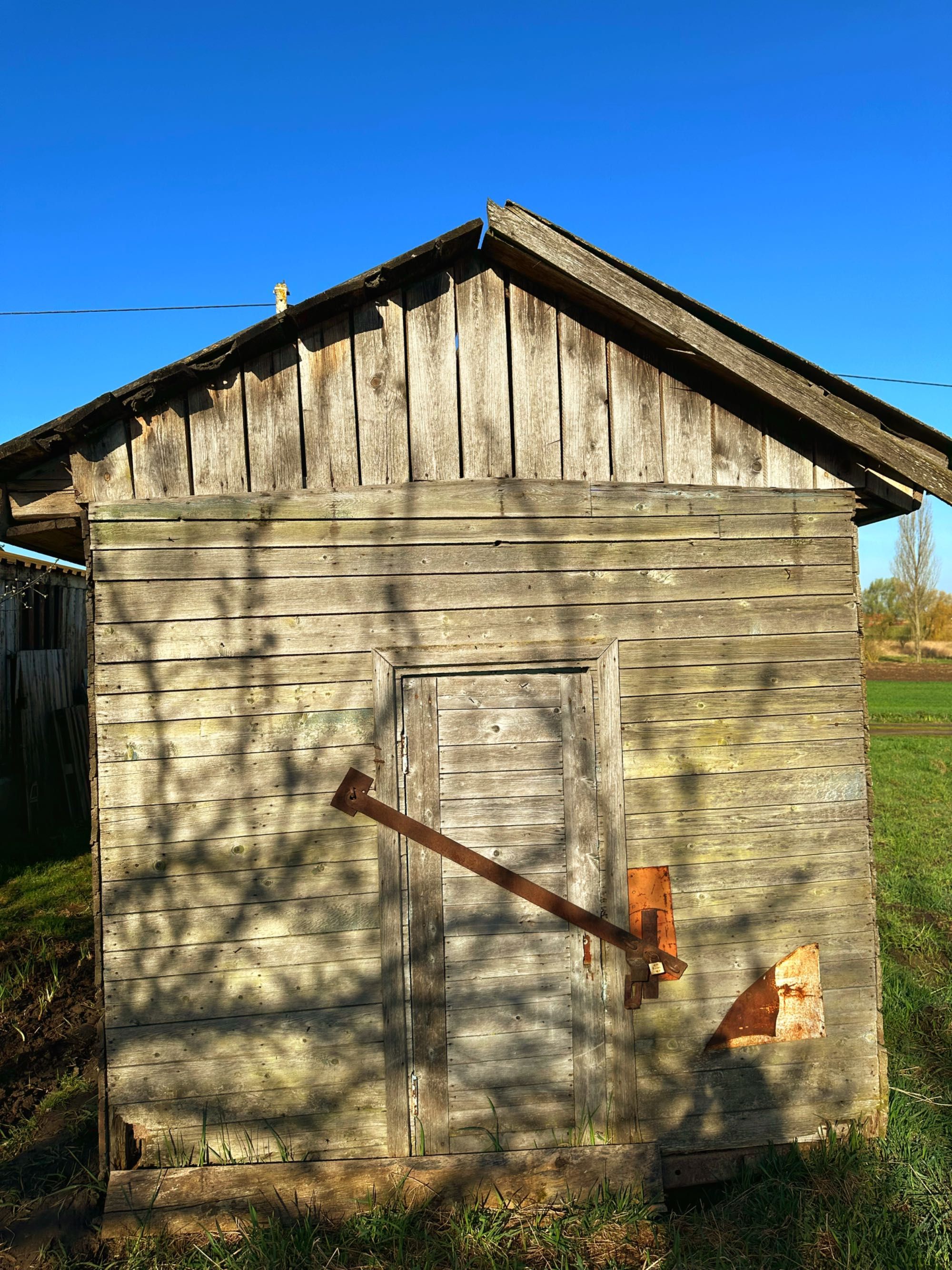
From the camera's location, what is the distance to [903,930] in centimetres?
728

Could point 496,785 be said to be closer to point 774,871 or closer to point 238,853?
point 238,853

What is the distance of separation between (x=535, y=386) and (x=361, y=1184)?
157 inches

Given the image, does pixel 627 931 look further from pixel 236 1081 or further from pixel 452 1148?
pixel 236 1081

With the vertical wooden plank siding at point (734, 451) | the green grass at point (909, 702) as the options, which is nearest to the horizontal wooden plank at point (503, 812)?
the vertical wooden plank siding at point (734, 451)

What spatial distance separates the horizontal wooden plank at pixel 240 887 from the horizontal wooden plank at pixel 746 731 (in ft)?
5.04

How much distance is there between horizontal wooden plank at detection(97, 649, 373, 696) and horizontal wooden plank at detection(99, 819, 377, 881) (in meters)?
0.62

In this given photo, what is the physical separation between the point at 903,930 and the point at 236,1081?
6290 mm

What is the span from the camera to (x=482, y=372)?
4047 millimetres

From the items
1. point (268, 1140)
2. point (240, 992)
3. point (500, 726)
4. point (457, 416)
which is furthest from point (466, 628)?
point (268, 1140)

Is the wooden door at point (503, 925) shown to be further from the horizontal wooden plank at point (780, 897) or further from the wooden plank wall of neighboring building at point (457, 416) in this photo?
the wooden plank wall of neighboring building at point (457, 416)

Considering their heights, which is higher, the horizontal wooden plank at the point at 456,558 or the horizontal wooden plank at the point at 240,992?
the horizontal wooden plank at the point at 456,558

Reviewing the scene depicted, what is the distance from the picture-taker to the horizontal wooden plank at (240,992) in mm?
3705

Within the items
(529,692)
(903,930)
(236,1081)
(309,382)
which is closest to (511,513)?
(529,692)

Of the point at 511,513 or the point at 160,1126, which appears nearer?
the point at 160,1126
